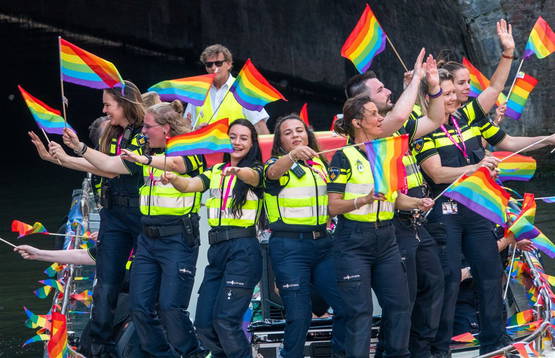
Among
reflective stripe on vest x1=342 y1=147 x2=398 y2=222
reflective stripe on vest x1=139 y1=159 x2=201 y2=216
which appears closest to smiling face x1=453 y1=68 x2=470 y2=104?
reflective stripe on vest x1=342 y1=147 x2=398 y2=222

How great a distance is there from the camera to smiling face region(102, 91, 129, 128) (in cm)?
846

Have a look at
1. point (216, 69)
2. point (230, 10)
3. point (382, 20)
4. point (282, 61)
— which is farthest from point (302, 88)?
point (216, 69)

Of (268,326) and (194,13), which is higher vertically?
(194,13)

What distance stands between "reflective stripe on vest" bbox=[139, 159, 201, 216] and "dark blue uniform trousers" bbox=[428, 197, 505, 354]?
1733mm

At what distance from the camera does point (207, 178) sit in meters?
8.00

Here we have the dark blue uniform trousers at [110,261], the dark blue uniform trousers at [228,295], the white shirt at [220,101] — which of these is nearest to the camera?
the dark blue uniform trousers at [228,295]

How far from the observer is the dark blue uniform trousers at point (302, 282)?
7703mm

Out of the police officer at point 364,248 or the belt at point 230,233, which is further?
the belt at point 230,233

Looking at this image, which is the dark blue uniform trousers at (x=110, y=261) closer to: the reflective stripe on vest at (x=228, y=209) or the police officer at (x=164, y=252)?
the police officer at (x=164, y=252)

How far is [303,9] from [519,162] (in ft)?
59.7

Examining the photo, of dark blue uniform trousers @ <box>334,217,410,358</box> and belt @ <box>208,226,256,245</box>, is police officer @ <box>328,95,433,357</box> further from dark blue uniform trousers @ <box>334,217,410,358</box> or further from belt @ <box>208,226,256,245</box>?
belt @ <box>208,226,256,245</box>

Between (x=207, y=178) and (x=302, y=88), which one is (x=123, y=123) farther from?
(x=302, y=88)

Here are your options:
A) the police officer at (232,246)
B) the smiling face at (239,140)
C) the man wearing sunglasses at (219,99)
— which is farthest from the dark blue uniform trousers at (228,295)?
the man wearing sunglasses at (219,99)

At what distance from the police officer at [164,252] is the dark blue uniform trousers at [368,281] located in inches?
43.7
